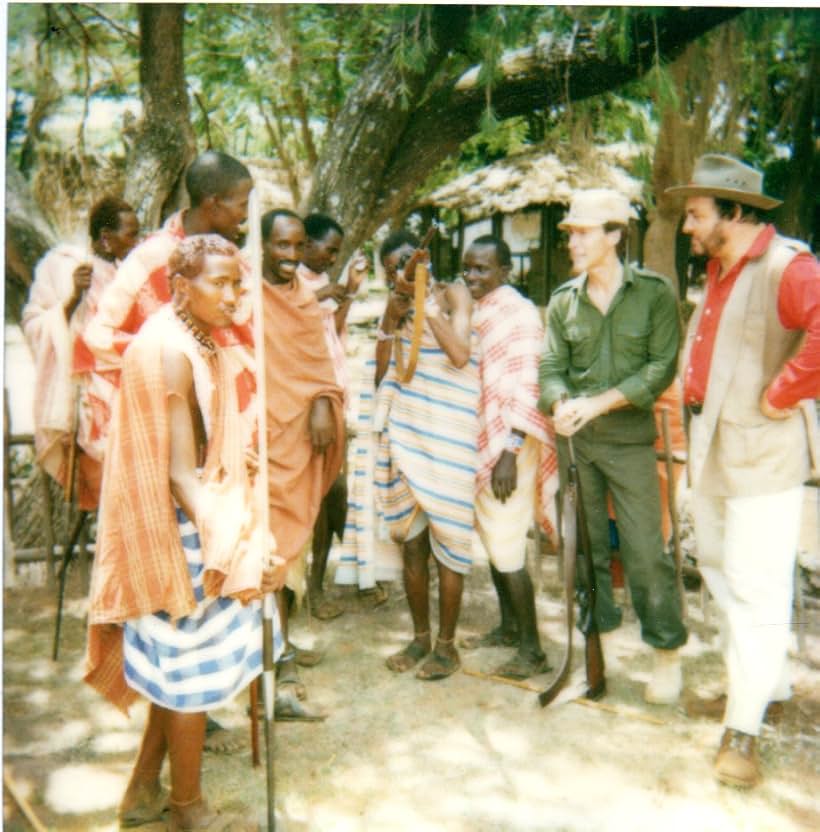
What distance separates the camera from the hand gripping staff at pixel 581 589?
3.39m

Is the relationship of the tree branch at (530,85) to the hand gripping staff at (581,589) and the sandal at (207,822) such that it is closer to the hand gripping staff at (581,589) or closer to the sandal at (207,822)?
the hand gripping staff at (581,589)

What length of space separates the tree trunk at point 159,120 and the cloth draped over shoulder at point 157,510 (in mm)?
2359

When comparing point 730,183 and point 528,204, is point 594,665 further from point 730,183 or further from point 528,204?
Answer: point 528,204

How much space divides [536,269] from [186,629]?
43.5 feet

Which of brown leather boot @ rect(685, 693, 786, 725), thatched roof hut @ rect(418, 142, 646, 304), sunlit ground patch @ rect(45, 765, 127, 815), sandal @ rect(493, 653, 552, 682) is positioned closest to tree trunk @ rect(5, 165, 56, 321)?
sunlit ground patch @ rect(45, 765, 127, 815)

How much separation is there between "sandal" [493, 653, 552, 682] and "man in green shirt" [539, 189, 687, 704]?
18.1 inches

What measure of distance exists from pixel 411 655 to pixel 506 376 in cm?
134

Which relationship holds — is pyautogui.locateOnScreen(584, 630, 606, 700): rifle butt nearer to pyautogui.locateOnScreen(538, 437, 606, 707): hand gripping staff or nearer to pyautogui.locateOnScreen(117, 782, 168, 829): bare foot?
pyautogui.locateOnScreen(538, 437, 606, 707): hand gripping staff

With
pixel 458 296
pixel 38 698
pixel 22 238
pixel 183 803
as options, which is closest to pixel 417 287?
pixel 458 296

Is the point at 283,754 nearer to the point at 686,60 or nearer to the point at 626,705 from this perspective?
the point at 626,705

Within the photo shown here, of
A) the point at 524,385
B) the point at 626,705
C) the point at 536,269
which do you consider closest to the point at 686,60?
the point at 524,385

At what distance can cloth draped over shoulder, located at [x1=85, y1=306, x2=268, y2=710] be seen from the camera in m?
2.25

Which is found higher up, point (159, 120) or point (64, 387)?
point (159, 120)

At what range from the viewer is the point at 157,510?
7.47 ft
